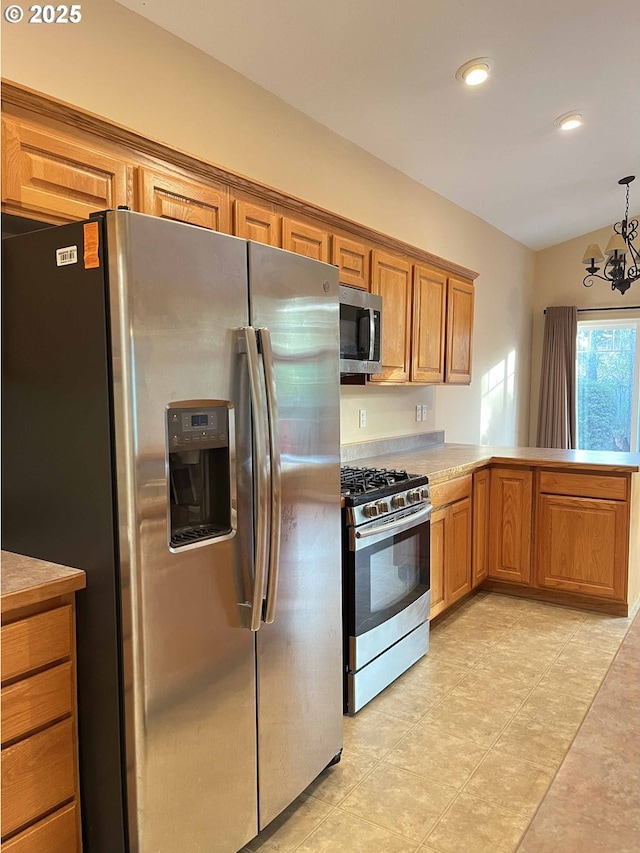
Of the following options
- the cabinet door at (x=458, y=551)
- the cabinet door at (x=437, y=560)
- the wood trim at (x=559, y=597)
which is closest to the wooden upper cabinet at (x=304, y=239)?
the cabinet door at (x=437, y=560)

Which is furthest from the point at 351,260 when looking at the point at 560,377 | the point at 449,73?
the point at 560,377

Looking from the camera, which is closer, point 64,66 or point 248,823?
point 248,823

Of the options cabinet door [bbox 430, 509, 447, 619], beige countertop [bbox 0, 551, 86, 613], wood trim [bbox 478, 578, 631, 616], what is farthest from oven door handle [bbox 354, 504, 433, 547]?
wood trim [bbox 478, 578, 631, 616]

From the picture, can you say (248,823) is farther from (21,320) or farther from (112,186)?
(112,186)

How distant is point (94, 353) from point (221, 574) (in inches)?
26.5

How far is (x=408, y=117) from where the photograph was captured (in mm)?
3463

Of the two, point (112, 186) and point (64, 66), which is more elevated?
point (64, 66)

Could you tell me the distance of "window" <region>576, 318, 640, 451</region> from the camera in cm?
634

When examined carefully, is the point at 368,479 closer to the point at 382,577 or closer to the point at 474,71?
the point at 382,577

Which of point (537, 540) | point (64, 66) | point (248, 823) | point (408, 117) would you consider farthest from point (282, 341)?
point (537, 540)

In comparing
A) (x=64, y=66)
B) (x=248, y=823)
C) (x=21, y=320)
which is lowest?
(x=248, y=823)

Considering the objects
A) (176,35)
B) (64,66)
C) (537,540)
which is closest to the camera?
(64,66)

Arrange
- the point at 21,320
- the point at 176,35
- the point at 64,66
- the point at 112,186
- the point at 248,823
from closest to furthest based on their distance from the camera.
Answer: the point at 21,320
the point at 248,823
the point at 112,186
the point at 64,66
the point at 176,35

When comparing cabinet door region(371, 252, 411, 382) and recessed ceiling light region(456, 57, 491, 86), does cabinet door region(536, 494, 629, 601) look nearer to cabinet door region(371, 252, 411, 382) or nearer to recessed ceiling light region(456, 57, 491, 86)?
cabinet door region(371, 252, 411, 382)
